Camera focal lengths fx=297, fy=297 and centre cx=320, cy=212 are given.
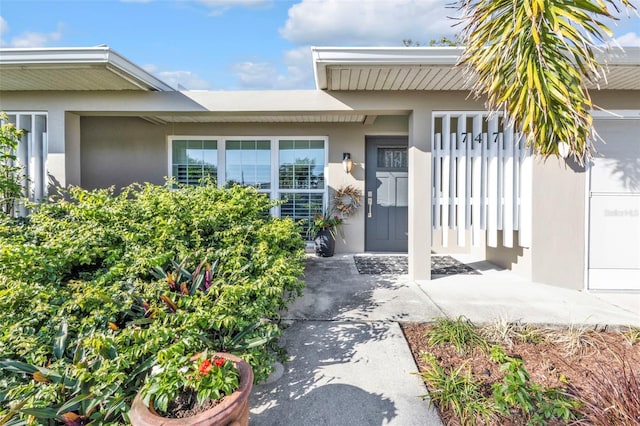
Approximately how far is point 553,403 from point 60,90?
6.29m

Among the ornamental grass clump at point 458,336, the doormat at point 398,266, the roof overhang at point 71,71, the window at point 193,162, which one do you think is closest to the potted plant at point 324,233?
the doormat at point 398,266

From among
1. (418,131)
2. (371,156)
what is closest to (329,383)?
(418,131)

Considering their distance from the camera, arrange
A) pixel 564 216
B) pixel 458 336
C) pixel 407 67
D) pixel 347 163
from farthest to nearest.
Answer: pixel 347 163 → pixel 564 216 → pixel 407 67 → pixel 458 336

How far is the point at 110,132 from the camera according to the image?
5828 millimetres

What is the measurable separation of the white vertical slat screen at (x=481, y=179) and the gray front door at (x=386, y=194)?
5.96 ft

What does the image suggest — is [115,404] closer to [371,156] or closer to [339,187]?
[339,187]

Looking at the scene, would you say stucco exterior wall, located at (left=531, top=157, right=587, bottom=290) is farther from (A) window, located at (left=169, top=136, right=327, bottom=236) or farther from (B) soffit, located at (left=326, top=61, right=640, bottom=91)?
(A) window, located at (left=169, top=136, right=327, bottom=236)

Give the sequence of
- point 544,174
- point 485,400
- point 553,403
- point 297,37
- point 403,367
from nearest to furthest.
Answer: point 553,403 < point 485,400 < point 403,367 < point 544,174 < point 297,37

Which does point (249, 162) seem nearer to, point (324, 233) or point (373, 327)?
point (324, 233)

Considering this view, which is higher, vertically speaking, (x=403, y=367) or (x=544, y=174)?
(x=544, y=174)

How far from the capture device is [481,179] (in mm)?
4230

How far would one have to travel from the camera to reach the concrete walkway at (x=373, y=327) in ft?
6.07

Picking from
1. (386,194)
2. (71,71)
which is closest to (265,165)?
(386,194)

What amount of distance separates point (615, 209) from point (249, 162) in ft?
19.6
